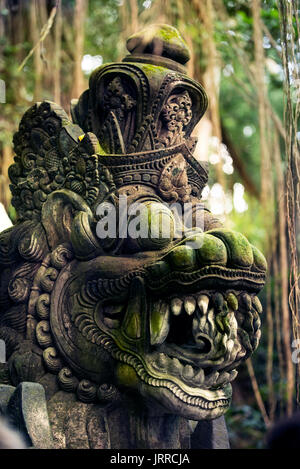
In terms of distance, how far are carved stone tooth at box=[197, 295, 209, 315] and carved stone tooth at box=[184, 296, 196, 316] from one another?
0.07 feet

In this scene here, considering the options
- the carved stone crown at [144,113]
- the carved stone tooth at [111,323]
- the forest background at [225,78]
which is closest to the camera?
the carved stone tooth at [111,323]

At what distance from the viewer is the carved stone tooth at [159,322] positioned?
2.39 m

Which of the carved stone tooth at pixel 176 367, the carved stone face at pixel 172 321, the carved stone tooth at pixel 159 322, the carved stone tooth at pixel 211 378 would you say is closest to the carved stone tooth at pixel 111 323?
the carved stone face at pixel 172 321

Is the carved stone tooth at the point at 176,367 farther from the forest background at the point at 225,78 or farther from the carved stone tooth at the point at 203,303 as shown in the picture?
the forest background at the point at 225,78

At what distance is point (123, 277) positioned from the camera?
2520 mm

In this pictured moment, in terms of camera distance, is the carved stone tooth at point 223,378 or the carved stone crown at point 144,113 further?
the carved stone crown at point 144,113

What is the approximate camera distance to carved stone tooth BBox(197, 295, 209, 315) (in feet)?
7.76

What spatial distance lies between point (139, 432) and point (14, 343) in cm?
61

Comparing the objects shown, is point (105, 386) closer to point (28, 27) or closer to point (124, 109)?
point (124, 109)

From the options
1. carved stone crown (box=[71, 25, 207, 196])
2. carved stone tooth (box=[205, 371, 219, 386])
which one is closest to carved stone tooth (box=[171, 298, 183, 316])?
carved stone tooth (box=[205, 371, 219, 386])

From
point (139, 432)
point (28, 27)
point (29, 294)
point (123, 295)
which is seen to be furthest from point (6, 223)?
point (28, 27)

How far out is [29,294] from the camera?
8.79 feet

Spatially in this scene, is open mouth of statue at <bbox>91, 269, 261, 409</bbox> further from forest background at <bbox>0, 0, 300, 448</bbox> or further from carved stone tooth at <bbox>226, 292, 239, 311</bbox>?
forest background at <bbox>0, 0, 300, 448</bbox>

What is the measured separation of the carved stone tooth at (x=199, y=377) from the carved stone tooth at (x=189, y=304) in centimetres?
21
